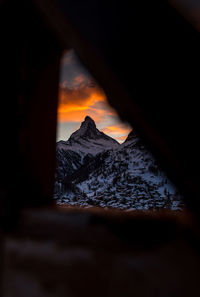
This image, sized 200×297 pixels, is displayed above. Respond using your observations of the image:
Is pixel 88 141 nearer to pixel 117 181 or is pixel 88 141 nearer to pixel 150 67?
pixel 117 181

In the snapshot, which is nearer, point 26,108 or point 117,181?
point 26,108

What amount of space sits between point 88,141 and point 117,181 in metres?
21.1

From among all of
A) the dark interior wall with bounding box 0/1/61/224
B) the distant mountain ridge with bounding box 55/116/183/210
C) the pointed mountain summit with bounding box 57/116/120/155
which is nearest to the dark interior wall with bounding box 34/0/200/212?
the dark interior wall with bounding box 0/1/61/224

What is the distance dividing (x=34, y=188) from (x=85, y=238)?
41 cm

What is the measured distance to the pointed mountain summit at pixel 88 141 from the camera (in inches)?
1176

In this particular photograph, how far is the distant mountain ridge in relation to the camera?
30.2 feet

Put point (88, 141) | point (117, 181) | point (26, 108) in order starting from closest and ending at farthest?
point (26, 108) → point (117, 181) → point (88, 141)

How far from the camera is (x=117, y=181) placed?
47.5ft

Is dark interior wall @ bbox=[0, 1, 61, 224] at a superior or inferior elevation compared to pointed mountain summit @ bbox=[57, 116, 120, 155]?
inferior

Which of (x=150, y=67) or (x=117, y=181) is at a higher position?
(x=150, y=67)

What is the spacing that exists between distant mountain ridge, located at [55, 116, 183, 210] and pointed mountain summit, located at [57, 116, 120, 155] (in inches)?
51.8

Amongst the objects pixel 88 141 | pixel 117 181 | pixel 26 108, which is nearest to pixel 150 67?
pixel 26 108

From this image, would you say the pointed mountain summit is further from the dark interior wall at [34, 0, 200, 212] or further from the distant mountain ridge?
the dark interior wall at [34, 0, 200, 212]

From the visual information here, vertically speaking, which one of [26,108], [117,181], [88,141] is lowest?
[117,181]
